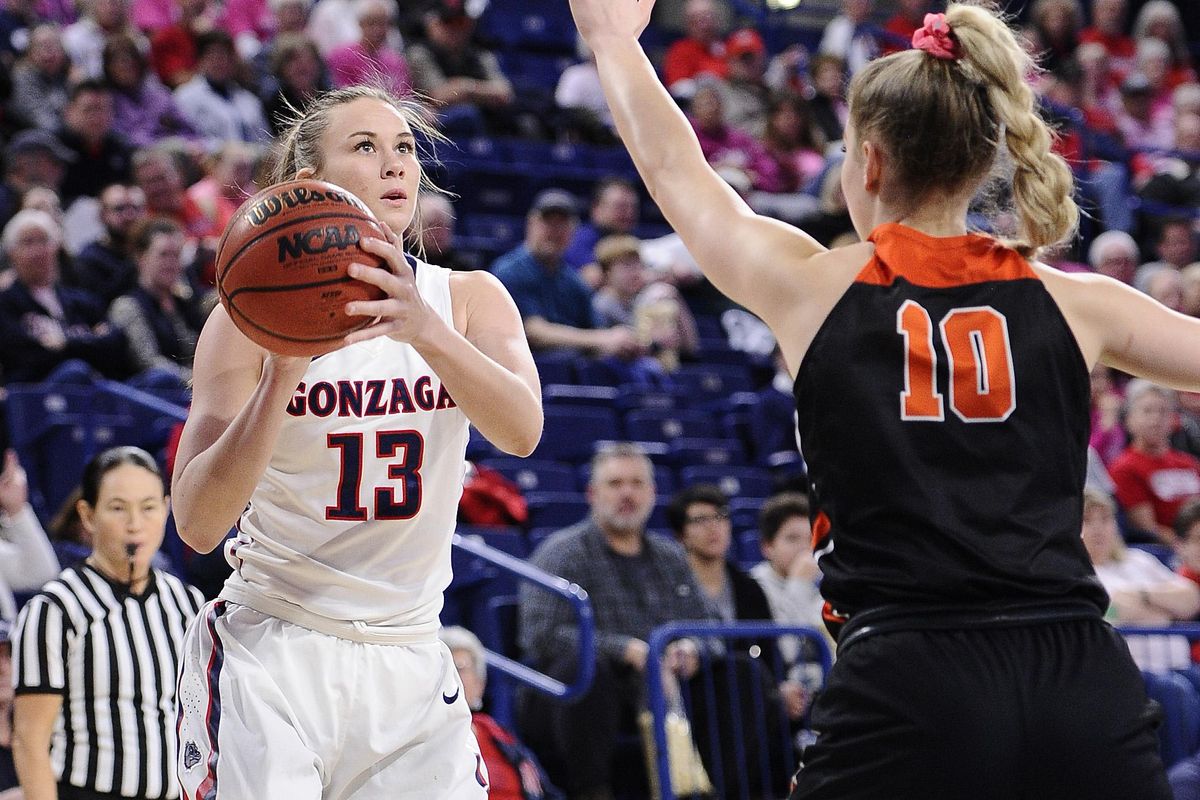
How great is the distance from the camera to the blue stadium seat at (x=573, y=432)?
9016mm

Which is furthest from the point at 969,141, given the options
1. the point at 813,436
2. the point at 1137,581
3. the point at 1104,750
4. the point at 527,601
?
the point at 1137,581

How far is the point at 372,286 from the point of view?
2.52 metres

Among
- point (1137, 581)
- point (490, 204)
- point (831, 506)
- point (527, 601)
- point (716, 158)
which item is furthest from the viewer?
point (716, 158)

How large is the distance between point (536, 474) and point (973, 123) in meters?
6.29

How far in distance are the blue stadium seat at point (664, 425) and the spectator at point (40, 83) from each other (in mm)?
4262

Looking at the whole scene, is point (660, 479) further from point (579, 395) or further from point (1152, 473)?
point (1152, 473)

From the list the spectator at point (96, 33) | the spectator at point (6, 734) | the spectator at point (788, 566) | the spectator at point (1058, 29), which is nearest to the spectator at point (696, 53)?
the spectator at point (1058, 29)

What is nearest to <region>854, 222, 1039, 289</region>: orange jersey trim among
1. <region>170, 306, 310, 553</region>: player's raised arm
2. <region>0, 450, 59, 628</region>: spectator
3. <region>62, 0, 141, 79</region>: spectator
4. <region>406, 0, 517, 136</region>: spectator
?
<region>170, 306, 310, 553</region>: player's raised arm

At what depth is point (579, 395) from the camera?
927 cm

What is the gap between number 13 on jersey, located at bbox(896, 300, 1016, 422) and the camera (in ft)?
7.84

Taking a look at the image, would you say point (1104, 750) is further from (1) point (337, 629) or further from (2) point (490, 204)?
(2) point (490, 204)

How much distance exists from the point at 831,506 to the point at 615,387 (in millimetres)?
7489

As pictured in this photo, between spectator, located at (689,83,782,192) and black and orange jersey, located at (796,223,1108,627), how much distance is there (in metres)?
10.6

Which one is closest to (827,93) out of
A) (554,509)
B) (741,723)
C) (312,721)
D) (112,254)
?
(554,509)
